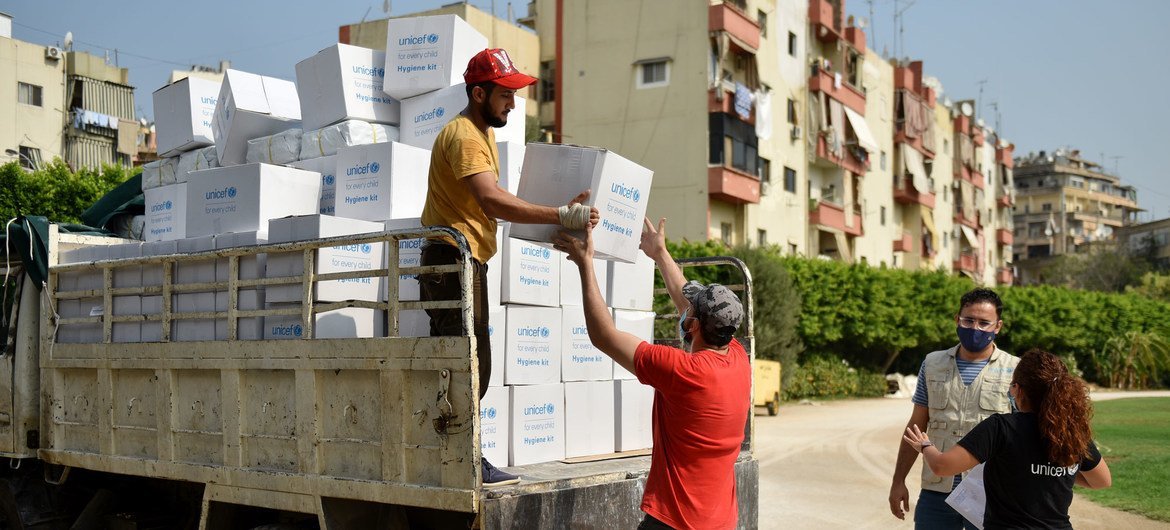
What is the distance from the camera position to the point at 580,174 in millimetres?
4730

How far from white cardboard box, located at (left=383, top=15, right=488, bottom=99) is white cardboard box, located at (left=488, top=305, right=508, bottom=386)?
183 cm

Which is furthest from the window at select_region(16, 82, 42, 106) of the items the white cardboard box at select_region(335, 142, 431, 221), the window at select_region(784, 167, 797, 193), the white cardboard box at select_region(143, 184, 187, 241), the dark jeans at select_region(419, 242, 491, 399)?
the dark jeans at select_region(419, 242, 491, 399)

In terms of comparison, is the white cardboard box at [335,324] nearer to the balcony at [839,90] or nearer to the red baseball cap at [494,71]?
the red baseball cap at [494,71]

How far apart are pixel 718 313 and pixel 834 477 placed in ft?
31.8

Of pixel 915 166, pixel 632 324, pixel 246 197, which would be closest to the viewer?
pixel 246 197

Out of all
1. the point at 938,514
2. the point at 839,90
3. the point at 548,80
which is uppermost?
the point at 839,90

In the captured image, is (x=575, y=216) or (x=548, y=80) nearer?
(x=575, y=216)

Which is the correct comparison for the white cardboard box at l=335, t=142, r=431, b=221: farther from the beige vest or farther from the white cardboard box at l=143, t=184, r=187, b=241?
the beige vest

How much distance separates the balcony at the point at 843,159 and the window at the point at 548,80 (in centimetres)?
994

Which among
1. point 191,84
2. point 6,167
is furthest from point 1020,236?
point 191,84

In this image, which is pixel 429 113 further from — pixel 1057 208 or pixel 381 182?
pixel 1057 208

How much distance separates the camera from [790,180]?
38125 mm

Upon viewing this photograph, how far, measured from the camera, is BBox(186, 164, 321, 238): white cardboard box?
18.1 feet

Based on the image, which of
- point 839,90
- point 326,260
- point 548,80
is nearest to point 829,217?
point 839,90
